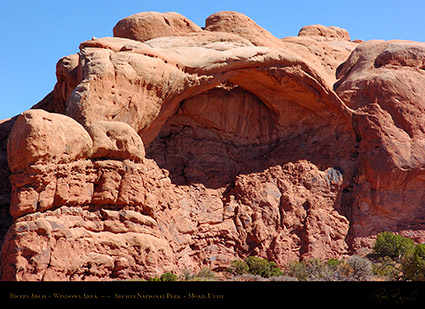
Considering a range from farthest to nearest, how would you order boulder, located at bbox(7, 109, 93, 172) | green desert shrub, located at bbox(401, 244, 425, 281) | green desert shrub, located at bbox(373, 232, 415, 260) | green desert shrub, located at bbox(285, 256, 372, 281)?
green desert shrub, located at bbox(373, 232, 415, 260), green desert shrub, located at bbox(285, 256, 372, 281), green desert shrub, located at bbox(401, 244, 425, 281), boulder, located at bbox(7, 109, 93, 172)

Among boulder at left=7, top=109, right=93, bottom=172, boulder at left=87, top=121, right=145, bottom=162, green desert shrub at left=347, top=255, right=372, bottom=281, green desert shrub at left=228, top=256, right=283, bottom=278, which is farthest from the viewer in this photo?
green desert shrub at left=228, top=256, right=283, bottom=278

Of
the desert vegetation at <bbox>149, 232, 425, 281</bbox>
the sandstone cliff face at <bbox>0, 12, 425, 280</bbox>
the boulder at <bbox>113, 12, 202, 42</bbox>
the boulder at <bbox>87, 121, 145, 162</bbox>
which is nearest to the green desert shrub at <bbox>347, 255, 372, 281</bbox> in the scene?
the desert vegetation at <bbox>149, 232, 425, 281</bbox>

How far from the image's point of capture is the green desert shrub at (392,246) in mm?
17531

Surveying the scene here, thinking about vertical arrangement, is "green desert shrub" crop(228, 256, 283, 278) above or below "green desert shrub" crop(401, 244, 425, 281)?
above

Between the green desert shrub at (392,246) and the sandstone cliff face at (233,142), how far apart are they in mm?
918

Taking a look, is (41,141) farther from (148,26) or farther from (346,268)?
(346,268)

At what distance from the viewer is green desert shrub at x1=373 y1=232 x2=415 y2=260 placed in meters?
17.5

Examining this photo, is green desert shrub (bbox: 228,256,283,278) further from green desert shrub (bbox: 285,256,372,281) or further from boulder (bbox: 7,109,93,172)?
boulder (bbox: 7,109,93,172)

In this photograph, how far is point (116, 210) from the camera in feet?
46.9

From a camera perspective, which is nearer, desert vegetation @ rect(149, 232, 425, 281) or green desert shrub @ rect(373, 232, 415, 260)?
desert vegetation @ rect(149, 232, 425, 281)

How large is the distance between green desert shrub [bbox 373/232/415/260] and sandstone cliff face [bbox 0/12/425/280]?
0.92 m

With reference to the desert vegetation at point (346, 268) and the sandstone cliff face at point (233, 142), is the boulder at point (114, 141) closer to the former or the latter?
the sandstone cliff face at point (233, 142)

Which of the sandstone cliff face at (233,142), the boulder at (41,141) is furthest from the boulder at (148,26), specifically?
the boulder at (41,141)
